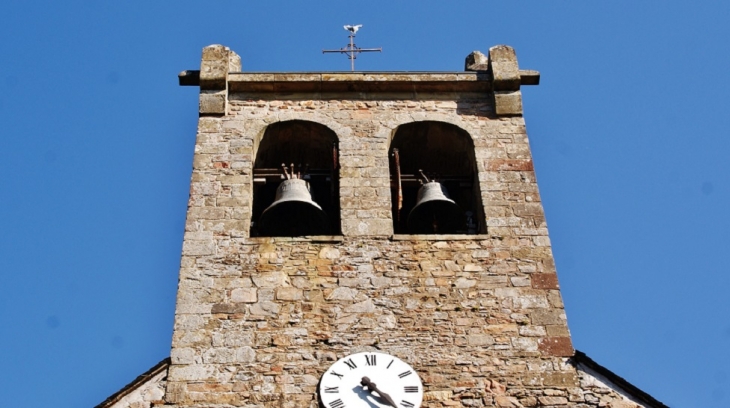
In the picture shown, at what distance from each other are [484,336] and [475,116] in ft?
10.1

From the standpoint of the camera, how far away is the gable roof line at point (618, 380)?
8.84 metres

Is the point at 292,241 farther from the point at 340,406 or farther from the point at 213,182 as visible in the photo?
the point at 340,406

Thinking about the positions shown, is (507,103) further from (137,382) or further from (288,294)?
(137,382)

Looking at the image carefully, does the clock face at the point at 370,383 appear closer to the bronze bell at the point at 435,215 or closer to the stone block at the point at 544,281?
the stone block at the point at 544,281

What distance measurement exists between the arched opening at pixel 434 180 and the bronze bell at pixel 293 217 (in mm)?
741

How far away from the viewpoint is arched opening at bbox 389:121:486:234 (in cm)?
1074

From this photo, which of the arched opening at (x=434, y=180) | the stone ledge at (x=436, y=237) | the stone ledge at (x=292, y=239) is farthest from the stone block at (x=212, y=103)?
the stone ledge at (x=436, y=237)

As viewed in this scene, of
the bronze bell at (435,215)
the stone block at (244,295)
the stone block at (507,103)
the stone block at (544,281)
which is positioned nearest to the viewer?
the stone block at (244,295)

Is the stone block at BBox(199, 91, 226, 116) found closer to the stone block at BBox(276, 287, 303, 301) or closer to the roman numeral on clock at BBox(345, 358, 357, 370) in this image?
the stone block at BBox(276, 287, 303, 301)

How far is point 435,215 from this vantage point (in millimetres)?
10727

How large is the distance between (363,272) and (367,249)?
29cm

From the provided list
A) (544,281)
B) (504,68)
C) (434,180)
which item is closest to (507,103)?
(504,68)

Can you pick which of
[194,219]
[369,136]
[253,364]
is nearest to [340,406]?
[253,364]

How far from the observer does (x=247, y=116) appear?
1168 centimetres
